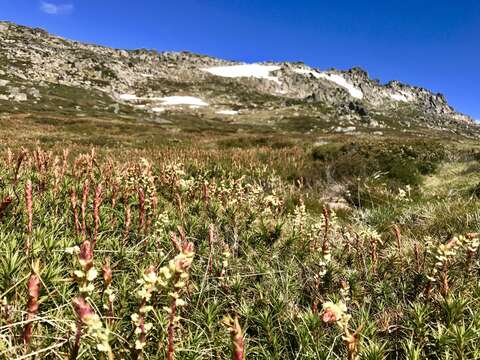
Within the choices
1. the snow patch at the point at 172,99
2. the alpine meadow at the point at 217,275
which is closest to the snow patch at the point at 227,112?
the snow patch at the point at 172,99

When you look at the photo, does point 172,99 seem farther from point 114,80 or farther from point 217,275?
point 217,275

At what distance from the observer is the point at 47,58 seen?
149 m

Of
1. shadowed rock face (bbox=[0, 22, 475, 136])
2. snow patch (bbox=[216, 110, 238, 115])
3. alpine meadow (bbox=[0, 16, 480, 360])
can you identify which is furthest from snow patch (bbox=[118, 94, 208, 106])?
alpine meadow (bbox=[0, 16, 480, 360])

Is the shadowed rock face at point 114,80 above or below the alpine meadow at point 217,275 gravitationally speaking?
above

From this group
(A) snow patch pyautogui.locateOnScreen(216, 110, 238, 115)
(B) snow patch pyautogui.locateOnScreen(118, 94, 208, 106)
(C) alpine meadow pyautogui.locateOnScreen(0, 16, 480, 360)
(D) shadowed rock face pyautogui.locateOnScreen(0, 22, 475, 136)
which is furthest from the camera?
(B) snow patch pyautogui.locateOnScreen(118, 94, 208, 106)

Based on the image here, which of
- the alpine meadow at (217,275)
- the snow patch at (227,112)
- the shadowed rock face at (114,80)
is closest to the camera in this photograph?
A: the alpine meadow at (217,275)

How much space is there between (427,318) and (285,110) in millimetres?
151246

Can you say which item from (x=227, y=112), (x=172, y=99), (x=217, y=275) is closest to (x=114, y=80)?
(x=172, y=99)

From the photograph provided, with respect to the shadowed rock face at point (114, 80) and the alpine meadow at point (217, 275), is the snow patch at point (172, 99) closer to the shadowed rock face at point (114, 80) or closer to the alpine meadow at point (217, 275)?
the shadowed rock face at point (114, 80)

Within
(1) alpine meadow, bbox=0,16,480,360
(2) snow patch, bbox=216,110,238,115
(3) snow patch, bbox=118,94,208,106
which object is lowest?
(1) alpine meadow, bbox=0,16,480,360

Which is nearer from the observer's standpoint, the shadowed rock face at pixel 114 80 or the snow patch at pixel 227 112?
the shadowed rock face at pixel 114 80

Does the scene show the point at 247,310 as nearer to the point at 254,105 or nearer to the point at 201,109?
the point at 201,109

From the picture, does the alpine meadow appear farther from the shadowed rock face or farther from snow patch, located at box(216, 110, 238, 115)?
snow patch, located at box(216, 110, 238, 115)

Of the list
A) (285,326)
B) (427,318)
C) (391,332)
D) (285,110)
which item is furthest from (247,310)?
(285,110)
